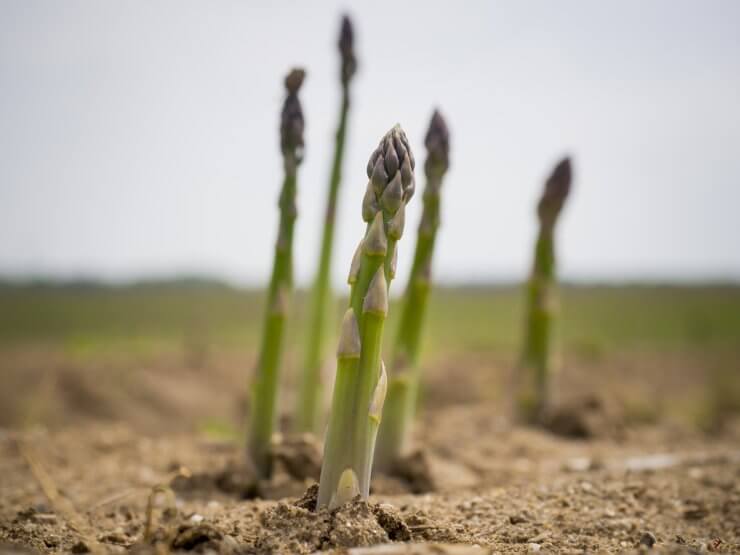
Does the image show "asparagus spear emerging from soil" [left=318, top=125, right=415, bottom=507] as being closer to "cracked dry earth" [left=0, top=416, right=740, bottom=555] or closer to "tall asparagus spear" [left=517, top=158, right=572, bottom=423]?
"cracked dry earth" [left=0, top=416, right=740, bottom=555]

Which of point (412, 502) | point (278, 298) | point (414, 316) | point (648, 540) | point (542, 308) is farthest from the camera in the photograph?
point (542, 308)

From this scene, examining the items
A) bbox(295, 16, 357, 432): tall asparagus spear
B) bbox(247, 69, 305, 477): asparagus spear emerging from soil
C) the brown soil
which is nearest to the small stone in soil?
the brown soil

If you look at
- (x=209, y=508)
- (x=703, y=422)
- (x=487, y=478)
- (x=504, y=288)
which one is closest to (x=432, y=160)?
(x=487, y=478)

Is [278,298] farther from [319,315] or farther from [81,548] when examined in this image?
[81,548]

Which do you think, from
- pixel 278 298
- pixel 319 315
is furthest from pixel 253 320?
pixel 278 298

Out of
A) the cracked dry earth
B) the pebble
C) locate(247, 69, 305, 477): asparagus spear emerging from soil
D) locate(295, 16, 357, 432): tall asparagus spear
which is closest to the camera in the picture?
the cracked dry earth

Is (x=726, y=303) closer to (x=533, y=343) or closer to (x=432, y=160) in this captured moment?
(x=533, y=343)
